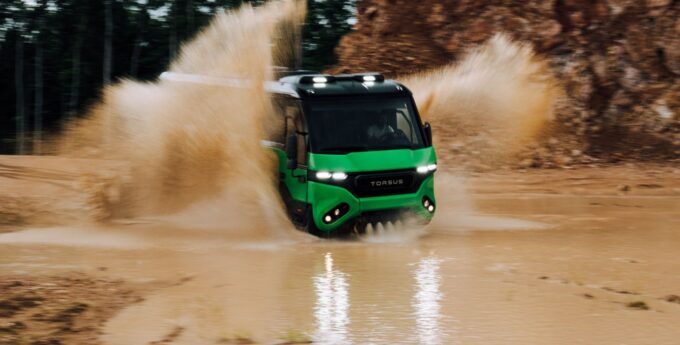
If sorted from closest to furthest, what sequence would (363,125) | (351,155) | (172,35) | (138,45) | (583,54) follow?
(351,155) < (363,125) < (583,54) < (172,35) < (138,45)

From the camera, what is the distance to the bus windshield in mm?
15203

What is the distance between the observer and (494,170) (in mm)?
27281

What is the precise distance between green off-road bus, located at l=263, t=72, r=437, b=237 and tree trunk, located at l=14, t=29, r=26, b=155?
45.4 metres

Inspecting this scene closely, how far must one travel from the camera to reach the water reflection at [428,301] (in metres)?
9.62

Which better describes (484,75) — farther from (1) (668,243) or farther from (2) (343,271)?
(2) (343,271)

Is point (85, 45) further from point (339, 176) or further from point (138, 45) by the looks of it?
point (339, 176)

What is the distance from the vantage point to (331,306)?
10.9 meters

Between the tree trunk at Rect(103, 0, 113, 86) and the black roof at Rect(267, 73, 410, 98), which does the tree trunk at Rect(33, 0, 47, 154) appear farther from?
the black roof at Rect(267, 73, 410, 98)

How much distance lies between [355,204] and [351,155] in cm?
64

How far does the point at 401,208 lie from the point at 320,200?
43.3 inches

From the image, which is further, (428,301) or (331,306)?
(428,301)

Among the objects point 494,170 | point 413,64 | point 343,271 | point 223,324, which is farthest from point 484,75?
point 223,324

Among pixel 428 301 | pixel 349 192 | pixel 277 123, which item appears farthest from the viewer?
pixel 277 123

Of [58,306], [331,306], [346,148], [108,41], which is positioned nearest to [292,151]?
[346,148]
